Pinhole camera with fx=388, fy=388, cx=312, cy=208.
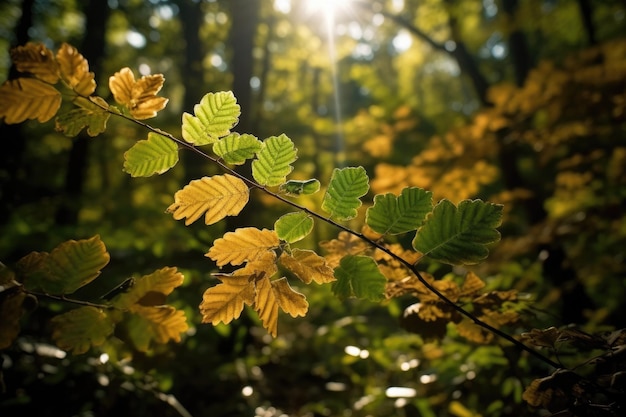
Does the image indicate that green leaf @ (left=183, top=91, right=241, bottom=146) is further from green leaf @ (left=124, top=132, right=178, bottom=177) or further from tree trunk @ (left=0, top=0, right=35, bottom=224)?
tree trunk @ (left=0, top=0, right=35, bottom=224)

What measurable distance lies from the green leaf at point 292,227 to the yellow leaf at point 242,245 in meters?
0.02

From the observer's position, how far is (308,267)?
0.64 m

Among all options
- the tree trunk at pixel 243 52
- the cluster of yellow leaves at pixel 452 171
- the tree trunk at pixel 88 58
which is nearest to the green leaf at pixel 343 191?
the cluster of yellow leaves at pixel 452 171

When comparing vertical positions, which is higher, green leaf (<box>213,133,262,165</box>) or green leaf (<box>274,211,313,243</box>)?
green leaf (<box>213,133,262,165</box>)

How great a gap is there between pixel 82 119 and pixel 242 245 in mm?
327

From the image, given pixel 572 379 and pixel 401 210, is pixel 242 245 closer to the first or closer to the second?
pixel 401 210

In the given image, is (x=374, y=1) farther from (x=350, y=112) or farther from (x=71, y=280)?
(x=350, y=112)

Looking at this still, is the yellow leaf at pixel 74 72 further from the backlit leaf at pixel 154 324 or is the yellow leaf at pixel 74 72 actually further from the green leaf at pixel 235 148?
the backlit leaf at pixel 154 324

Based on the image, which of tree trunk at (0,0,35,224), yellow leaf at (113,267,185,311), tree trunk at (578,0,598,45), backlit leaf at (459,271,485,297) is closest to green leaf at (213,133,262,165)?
yellow leaf at (113,267,185,311)

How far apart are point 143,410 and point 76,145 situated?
4994 millimetres

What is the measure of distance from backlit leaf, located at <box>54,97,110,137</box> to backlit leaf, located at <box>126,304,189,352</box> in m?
0.31

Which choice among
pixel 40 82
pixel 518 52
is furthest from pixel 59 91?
pixel 518 52

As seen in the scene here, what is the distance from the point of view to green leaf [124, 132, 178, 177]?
0.60 m

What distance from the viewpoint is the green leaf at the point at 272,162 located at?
1.98ft
